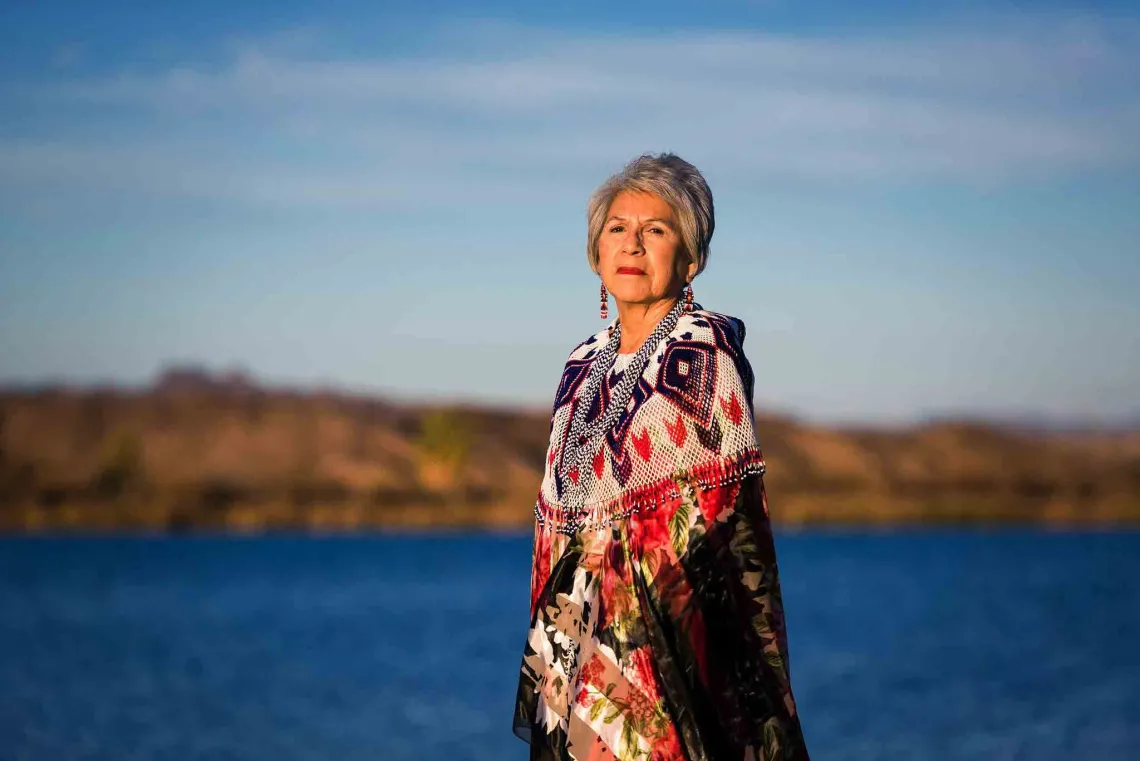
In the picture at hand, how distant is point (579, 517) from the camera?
3559 mm

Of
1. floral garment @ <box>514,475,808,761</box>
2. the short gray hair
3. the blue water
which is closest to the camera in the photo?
floral garment @ <box>514,475,808,761</box>

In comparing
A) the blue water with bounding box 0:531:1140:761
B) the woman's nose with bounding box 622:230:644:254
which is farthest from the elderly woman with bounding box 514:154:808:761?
the blue water with bounding box 0:531:1140:761

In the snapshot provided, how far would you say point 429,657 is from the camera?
27344mm

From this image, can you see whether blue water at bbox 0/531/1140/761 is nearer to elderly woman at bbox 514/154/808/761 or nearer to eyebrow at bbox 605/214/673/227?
elderly woman at bbox 514/154/808/761

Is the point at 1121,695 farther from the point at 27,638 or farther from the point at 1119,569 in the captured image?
the point at 1119,569

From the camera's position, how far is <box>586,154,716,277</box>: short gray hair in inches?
138

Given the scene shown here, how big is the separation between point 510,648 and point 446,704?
8118 millimetres

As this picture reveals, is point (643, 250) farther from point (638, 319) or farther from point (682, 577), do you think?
point (682, 577)

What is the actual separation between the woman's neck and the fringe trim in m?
0.38

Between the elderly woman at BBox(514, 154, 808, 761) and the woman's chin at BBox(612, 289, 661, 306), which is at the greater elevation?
the woman's chin at BBox(612, 289, 661, 306)

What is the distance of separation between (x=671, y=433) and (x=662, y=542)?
8.9 inches

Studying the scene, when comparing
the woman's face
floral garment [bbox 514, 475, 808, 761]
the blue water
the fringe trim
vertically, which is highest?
the woman's face

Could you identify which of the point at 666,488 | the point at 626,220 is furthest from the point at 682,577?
the point at 626,220

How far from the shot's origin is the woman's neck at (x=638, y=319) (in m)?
3.62
